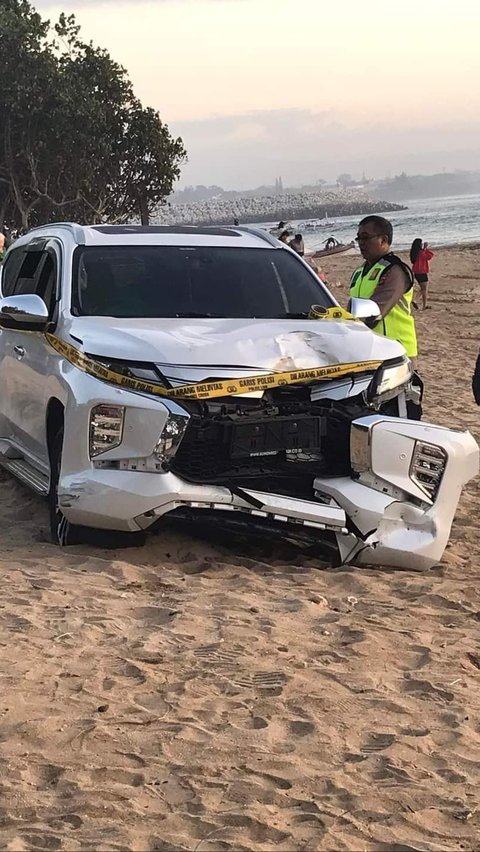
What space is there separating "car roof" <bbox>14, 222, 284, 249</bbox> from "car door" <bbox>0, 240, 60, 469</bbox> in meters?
0.19

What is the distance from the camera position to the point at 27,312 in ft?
19.7

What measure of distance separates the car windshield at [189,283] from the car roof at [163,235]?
9 centimetres

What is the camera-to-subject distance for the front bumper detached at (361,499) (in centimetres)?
506

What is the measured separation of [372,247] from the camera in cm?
684

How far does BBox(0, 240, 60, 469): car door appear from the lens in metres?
6.22

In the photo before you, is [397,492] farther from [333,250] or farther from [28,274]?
[333,250]

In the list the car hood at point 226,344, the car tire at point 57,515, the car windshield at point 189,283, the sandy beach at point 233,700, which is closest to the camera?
the sandy beach at point 233,700

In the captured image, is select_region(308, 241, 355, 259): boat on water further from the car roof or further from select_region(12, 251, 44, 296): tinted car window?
the car roof

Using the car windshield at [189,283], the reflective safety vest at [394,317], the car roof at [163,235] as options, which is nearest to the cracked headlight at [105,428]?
the car windshield at [189,283]

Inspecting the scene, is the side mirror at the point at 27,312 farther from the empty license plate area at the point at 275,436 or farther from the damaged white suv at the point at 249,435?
the empty license plate area at the point at 275,436

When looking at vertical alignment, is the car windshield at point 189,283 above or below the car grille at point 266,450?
above

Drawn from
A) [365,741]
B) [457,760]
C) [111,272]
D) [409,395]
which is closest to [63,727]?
[365,741]

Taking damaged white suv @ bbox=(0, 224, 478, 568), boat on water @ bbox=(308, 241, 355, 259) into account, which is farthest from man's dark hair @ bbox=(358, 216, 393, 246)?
boat on water @ bbox=(308, 241, 355, 259)

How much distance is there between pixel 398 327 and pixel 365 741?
12.7 feet
